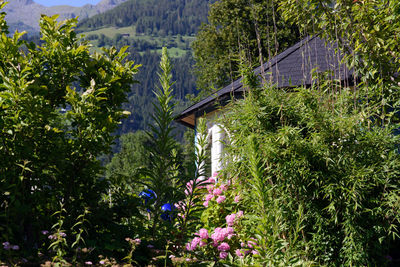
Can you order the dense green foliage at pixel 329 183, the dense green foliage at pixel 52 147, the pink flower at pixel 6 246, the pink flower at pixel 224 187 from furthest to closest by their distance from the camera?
the pink flower at pixel 224 187 → the dense green foliage at pixel 329 183 → the dense green foliage at pixel 52 147 → the pink flower at pixel 6 246

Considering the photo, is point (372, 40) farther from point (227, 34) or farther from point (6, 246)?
point (227, 34)

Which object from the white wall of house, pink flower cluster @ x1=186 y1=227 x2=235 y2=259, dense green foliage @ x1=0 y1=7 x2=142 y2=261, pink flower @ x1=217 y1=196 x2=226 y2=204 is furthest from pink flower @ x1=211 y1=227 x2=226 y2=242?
dense green foliage @ x1=0 y1=7 x2=142 y2=261

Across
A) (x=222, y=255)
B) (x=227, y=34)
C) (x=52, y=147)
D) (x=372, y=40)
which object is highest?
(x=227, y=34)

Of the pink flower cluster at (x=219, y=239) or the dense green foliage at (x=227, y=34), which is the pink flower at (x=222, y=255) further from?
the dense green foliage at (x=227, y=34)

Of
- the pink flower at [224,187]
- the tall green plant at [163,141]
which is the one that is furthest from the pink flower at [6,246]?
the pink flower at [224,187]

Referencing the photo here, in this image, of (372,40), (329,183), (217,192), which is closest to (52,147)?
(329,183)

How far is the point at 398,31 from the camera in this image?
5.65m

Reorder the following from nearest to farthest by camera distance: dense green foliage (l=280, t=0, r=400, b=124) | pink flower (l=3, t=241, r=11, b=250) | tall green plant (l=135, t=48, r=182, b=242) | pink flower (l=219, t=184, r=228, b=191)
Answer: tall green plant (l=135, t=48, r=182, b=242)
pink flower (l=3, t=241, r=11, b=250)
pink flower (l=219, t=184, r=228, b=191)
dense green foliage (l=280, t=0, r=400, b=124)

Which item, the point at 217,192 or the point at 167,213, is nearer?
the point at 167,213

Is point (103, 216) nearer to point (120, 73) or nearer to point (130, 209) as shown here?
point (130, 209)

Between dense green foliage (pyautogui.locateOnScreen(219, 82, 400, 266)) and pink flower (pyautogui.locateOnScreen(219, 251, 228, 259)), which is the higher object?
dense green foliage (pyautogui.locateOnScreen(219, 82, 400, 266))

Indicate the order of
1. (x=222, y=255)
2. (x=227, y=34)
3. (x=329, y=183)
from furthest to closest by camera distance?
(x=227, y=34) < (x=222, y=255) < (x=329, y=183)

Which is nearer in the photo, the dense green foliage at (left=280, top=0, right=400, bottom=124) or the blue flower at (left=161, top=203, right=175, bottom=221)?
the blue flower at (left=161, top=203, right=175, bottom=221)

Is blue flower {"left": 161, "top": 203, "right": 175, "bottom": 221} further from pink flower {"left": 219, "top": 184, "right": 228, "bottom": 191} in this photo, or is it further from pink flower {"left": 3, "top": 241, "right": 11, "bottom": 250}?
pink flower {"left": 219, "top": 184, "right": 228, "bottom": 191}
